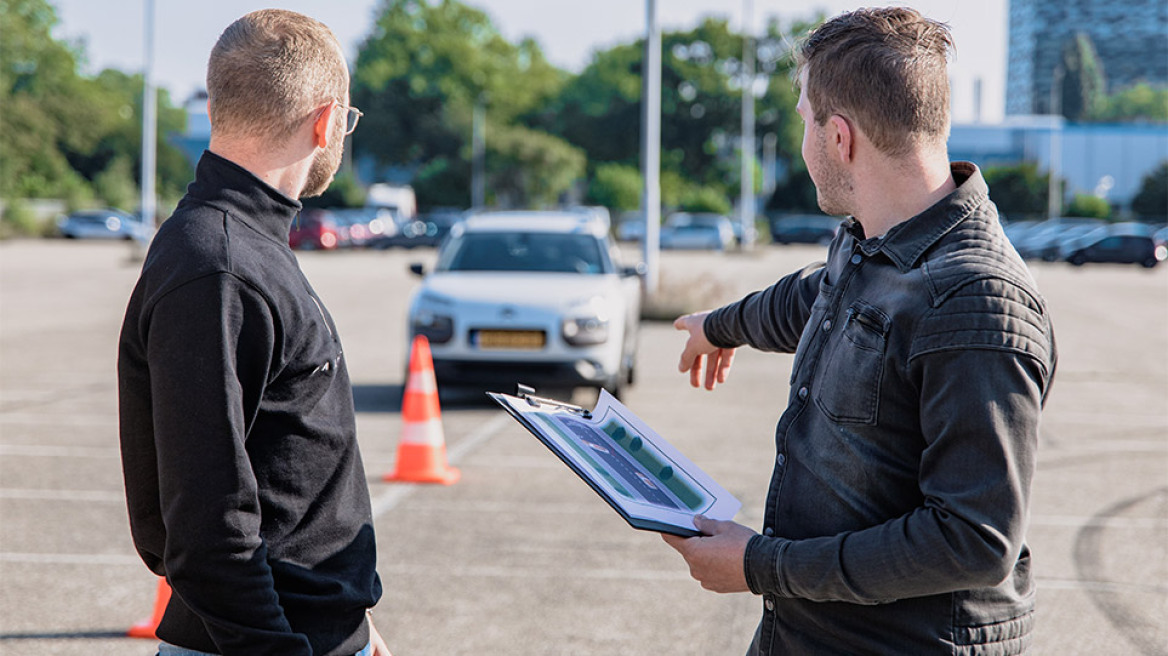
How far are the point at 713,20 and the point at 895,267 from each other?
8407cm

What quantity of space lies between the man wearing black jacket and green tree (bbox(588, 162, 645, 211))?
72611 millimetres

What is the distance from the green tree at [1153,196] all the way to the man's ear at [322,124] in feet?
272

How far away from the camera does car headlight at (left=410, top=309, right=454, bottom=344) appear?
419 inches

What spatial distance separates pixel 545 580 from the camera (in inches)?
230

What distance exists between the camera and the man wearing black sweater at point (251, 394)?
1991 millimetres

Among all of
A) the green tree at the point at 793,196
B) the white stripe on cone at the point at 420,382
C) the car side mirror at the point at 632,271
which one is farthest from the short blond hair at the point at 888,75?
the green tree at the point at 793,196

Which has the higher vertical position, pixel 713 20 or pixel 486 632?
pixel 713 20

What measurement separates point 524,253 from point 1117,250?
137ft

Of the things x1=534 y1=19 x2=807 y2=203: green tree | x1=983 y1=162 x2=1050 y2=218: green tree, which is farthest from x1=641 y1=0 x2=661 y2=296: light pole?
x1=534 y1=19 x2=807 y2=203: green tree

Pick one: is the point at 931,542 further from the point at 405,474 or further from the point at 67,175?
the point at 67,175

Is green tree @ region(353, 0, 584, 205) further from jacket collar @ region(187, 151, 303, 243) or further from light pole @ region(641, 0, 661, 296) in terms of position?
jacket collar @ region(187, 151, 303, 243)

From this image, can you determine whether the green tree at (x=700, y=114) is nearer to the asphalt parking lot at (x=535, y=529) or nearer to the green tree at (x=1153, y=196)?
the green tree at (x=1153, y=196)

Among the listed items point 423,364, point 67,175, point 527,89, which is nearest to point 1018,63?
point 527,89

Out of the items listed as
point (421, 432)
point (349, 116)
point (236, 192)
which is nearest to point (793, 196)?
point (421, 432)
